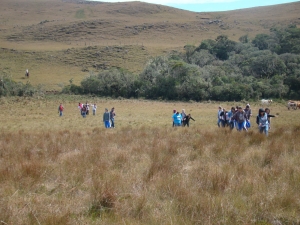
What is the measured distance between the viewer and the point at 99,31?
140 m

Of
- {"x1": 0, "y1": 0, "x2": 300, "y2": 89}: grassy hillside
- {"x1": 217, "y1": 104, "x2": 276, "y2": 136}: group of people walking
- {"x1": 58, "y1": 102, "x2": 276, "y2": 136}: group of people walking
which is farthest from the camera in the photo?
{"x1": 0, "y1": 0, "x2": 300, "y2": 89}: grassy hillside

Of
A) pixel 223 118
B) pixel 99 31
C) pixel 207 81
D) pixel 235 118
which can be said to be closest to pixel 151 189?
pixel 235 118

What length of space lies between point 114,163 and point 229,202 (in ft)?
9.79

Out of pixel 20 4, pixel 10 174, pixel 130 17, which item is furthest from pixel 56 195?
pixel 20 4

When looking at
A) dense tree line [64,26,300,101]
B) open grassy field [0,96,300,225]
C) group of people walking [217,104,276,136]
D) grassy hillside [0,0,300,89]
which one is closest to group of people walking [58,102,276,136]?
group of people walking [217,104,276,136]

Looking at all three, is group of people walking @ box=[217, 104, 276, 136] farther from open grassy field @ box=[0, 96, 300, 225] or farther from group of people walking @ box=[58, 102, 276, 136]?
open grassy field @ box=[0, 96, 300, 225]

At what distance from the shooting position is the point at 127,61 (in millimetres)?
94125

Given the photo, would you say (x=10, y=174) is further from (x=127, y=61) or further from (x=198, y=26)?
(x=198, y=26)

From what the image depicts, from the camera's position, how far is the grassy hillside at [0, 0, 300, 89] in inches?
3590

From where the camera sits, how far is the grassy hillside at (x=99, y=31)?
91.2 m

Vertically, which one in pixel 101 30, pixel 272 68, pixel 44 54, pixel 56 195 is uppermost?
pixel 101 30

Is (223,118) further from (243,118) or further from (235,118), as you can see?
(243,118)

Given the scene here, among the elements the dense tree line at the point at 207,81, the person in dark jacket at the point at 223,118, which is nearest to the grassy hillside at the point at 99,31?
the dense tree line at the point at 207,81

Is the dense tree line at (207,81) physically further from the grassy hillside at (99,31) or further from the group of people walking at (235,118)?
the group of people walking at (235,118)
